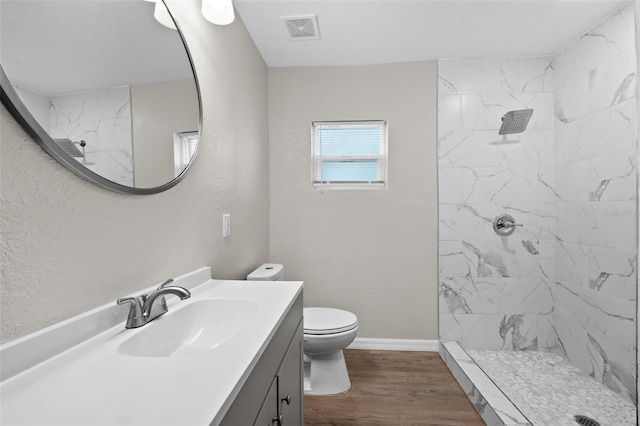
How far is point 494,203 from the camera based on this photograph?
2.44 m

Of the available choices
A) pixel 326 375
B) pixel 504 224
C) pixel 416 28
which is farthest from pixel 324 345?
pixel 416 28

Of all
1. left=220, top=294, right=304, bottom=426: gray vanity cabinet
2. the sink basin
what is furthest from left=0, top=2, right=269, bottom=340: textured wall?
left=220, top=294, right=304, bottom=426: gray vanity cabinet

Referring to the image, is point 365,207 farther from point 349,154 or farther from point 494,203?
point 494,203

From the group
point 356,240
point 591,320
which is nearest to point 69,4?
point 356,240

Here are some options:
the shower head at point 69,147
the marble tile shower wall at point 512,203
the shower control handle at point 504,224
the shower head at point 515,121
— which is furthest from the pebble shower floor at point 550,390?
the shower head at point 69,147

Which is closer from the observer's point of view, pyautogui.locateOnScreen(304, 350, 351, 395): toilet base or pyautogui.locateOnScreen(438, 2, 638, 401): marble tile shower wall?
pyautogui.locateOnScreen(304, 350, 351, 395): toilet base

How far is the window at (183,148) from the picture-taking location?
118 centimetres

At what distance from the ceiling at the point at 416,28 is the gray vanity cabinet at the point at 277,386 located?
67.2 inches

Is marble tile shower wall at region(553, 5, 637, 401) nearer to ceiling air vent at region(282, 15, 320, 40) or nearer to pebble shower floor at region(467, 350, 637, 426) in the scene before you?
pebble shower floor at region(467, 350, 637, 426)

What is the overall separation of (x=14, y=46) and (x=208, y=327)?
90 centimetres

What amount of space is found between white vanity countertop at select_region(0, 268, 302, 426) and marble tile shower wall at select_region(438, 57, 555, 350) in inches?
83.7

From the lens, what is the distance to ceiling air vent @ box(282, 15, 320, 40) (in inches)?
76.4

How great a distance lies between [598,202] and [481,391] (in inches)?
55.7

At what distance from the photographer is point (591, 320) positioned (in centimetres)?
204
